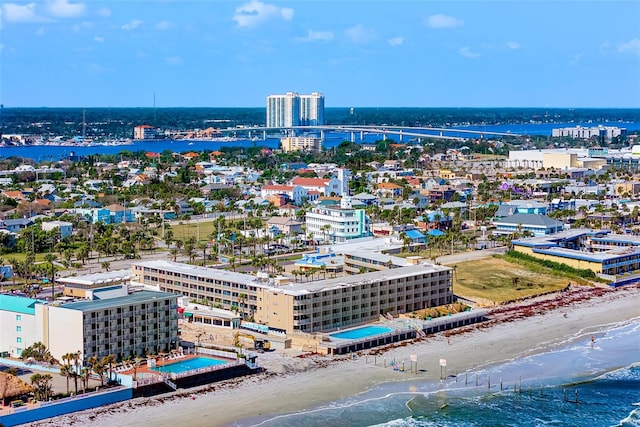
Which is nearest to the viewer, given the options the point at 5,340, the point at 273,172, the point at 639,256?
the point at 5,340

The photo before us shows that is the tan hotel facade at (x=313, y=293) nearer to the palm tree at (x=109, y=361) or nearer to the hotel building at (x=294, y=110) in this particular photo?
the palm tree at (x=109, y=361)

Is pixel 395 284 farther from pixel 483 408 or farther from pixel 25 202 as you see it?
pixel 25 202

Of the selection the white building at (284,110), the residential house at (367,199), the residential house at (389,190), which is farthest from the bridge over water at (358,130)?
the residential house at (367,199)

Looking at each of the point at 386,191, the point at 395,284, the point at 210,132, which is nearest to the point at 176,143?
the point at 210,132

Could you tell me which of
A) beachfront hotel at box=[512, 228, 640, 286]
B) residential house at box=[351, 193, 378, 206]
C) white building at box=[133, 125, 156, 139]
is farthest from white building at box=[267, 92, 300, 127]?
beachfront hotel at box=[512, 228, 640, 286]

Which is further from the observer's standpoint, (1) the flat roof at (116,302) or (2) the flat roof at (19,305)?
(2) the flat roof at (19,305)

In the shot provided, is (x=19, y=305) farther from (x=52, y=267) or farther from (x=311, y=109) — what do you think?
(x=311, y=109)
